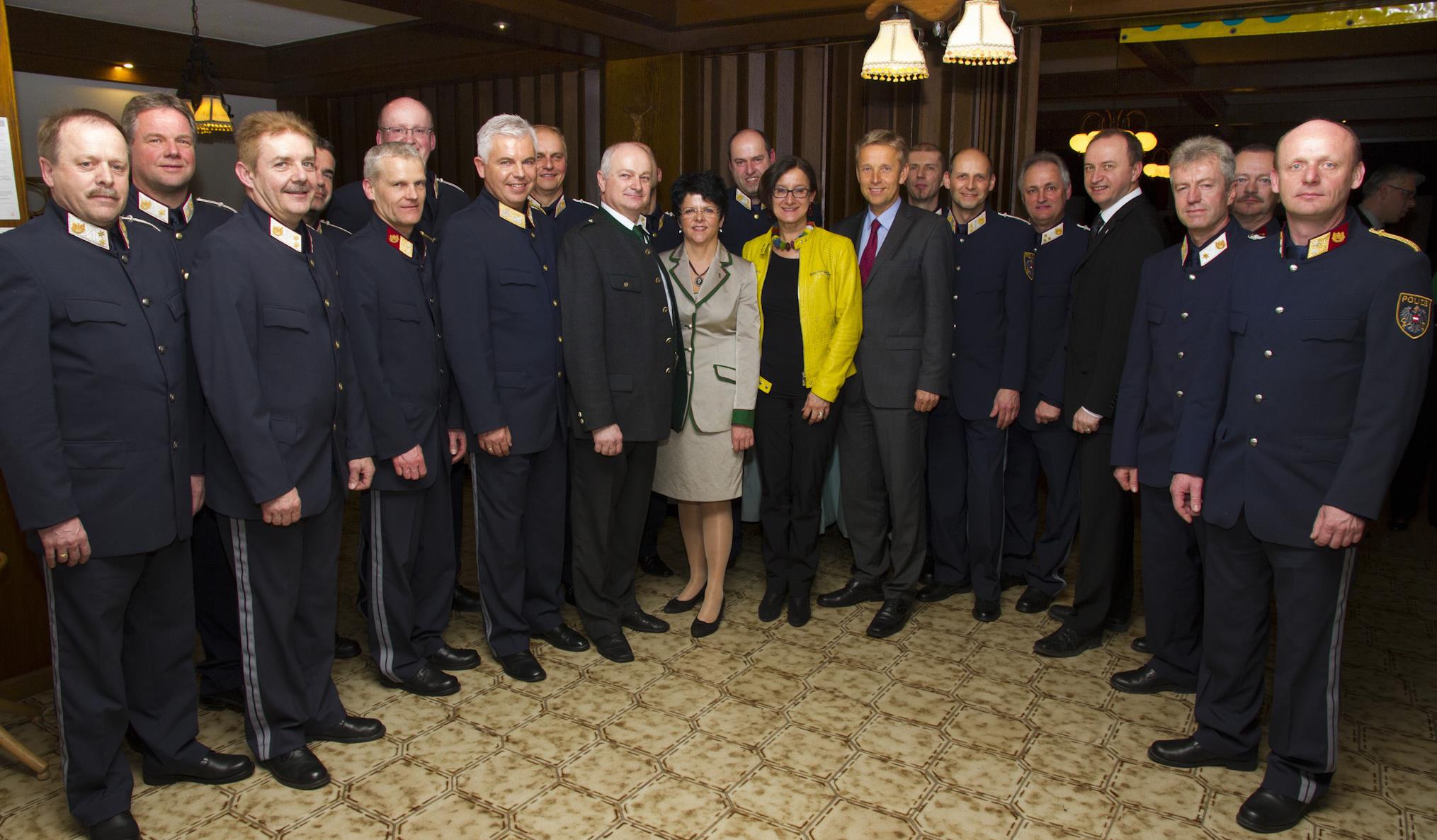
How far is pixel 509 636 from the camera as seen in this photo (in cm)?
370

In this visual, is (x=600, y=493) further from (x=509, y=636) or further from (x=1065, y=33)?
(x=1065, y=33)

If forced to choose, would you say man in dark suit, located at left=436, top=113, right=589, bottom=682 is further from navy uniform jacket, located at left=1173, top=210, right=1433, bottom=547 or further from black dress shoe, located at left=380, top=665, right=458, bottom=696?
navy uniform jacket, located at left=1173, top=210, right=1433, bottom=547

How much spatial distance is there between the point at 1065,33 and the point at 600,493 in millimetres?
3690

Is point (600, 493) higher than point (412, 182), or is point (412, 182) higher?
point (412, 182)

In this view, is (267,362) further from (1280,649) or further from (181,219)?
(1280,649)

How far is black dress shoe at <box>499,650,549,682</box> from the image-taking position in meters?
3.61

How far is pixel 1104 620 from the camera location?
3.91 m

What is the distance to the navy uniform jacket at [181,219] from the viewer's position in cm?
306

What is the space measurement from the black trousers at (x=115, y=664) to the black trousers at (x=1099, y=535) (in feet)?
10.1

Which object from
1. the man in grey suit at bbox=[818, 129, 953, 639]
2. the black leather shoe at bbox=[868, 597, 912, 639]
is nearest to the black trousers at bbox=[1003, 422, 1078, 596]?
the man in grey suit at bbox=[818, 129, 953, 639]

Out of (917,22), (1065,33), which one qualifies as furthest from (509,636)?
(1065,33)

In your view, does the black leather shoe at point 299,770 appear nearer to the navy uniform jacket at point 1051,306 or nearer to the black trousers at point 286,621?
the black trousers at point 286,621

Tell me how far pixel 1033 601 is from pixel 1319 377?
1980mm

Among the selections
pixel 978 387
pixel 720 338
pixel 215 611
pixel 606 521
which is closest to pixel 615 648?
pixel 606 521
